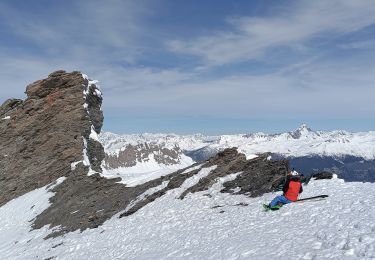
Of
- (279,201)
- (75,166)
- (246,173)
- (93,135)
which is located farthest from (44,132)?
(279,201)

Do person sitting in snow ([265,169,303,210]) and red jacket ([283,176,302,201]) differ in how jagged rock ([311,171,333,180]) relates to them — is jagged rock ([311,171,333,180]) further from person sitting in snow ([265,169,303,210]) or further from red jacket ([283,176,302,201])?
red jacket ([283,176,302,201])

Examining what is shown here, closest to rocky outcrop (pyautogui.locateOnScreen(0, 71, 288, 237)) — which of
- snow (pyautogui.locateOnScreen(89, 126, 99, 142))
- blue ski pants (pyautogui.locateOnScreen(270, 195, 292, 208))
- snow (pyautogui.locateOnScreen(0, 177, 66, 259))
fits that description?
snow (pyautogui.locateOnScreen(89, 126, 99, 142))

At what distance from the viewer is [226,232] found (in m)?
22.8

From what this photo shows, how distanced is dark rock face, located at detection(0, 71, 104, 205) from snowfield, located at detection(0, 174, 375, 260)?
18.5 meters

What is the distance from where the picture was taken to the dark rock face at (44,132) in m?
57.6

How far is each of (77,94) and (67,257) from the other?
39.2 meters

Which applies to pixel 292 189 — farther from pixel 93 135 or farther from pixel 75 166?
pixel 93 135

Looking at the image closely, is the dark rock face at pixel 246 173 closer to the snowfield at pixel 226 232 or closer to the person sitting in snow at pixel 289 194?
the snowfield at pixel 226 232

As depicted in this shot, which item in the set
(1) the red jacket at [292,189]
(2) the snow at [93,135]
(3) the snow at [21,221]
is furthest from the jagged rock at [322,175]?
(2) the snow at [93,135]

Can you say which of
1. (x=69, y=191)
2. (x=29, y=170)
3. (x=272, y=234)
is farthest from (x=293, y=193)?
(x=29, y=170)

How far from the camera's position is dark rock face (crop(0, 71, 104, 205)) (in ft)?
189

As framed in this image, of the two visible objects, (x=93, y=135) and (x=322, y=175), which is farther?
(x=93, y=135)

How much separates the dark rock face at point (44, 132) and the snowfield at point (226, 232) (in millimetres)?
18540

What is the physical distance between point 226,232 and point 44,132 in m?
45.9
